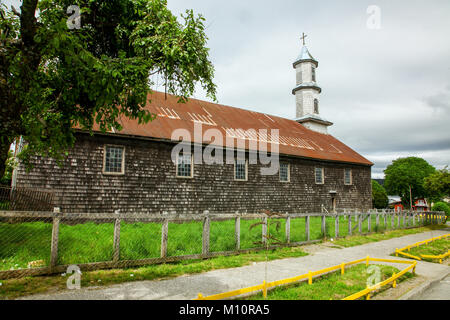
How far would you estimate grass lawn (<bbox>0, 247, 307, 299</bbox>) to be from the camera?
16.5ft

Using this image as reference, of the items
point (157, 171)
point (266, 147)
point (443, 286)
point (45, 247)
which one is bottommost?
point (443, 286)

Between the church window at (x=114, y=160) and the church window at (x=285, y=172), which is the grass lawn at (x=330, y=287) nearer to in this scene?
the church window at (x=114, y=160)

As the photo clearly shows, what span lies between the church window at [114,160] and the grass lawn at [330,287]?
1060 cm

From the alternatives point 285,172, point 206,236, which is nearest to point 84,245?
point 206,236

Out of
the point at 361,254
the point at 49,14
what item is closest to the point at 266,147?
the point at 361,254

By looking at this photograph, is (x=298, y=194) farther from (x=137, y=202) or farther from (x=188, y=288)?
(x=188, y=288)

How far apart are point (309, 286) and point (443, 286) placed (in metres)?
3.38

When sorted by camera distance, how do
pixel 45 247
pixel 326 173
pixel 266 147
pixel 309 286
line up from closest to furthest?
1. pixel 309 286
2. pixel 45 247
3. pixel 266 147
4. pixel 326 173

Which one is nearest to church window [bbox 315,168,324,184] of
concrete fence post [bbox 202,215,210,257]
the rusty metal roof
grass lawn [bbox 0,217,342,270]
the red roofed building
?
the red roofed building

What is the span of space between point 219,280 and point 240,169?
12.3 metres

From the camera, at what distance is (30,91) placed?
15.4 feet

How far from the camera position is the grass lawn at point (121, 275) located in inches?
198

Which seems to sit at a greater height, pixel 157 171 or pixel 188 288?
pixel 157 171
